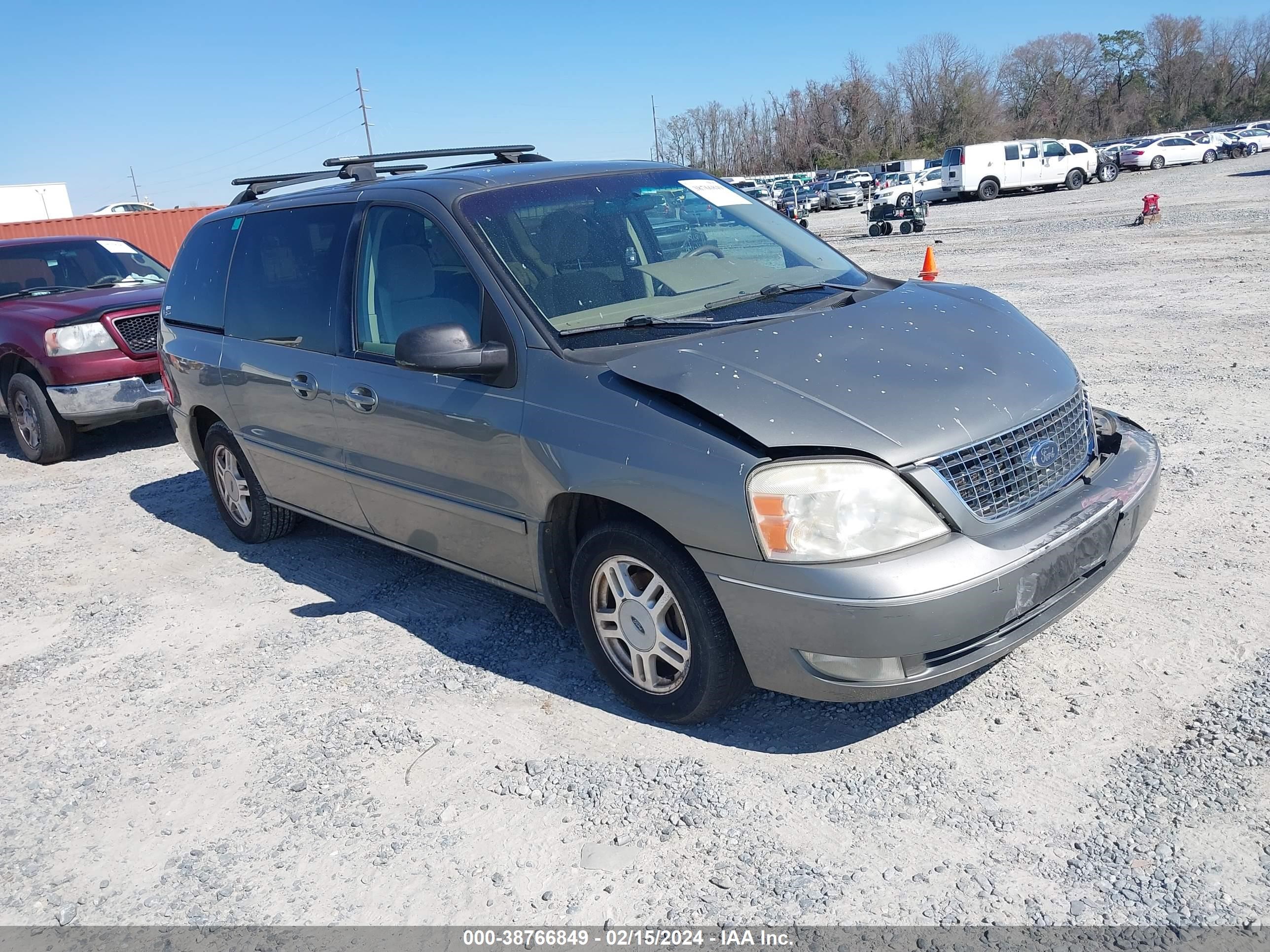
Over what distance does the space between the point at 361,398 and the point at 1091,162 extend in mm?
41060

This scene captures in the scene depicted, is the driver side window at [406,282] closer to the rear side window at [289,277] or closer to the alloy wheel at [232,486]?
the rear side window at [289,277]

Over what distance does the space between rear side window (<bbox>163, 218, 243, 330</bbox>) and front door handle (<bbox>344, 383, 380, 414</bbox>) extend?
1.53 meters

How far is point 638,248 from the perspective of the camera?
4094 millimetres

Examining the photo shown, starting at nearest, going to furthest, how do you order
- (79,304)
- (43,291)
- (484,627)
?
(484,627), (79,304), (43,291)

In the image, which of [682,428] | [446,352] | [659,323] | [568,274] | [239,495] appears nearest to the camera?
[682,428]

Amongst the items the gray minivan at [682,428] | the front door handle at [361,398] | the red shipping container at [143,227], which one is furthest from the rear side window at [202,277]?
the red shipping container at [143,227]

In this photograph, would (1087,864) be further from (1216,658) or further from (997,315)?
(997,315)

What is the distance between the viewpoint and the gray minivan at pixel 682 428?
293cm

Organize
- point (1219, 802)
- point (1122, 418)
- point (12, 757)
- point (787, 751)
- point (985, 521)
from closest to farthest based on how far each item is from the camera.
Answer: point (1219, 802)
point (985, 521)
point (787, 751)
point (12, 757)
point (1122, 418)

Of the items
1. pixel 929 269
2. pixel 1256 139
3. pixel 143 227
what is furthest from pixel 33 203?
pixel 1256 139

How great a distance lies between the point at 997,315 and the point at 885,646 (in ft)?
5.53

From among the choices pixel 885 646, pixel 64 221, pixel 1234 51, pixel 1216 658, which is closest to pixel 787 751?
pixel 885 646

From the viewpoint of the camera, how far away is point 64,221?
2434 centimetres

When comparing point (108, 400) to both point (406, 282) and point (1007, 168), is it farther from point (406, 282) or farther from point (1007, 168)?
point (1007, 168)
